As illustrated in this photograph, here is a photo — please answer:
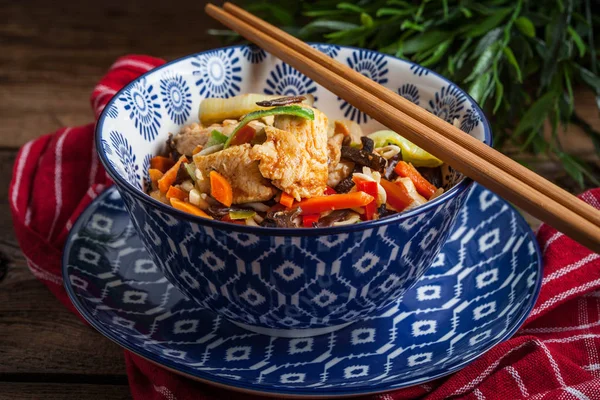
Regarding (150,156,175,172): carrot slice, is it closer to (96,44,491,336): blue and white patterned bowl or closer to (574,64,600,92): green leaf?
(96,44,491,336): blue and white patterned bowl

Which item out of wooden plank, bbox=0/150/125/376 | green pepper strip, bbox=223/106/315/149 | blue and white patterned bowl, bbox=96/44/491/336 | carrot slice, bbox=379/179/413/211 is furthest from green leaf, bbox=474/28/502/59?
wooden plank, bbox=0/150/125/376

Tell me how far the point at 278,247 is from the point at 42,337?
0.91 meters

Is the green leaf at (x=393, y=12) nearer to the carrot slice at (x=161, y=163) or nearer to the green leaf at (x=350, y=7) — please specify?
the green leaf at (x=350, y=7)

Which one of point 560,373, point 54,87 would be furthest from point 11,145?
point 560,373

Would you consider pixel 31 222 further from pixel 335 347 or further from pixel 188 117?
pixel 335 347

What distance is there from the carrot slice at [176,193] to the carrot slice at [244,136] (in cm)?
17

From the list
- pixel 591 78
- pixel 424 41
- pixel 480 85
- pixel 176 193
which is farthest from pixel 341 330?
pixel 591 78

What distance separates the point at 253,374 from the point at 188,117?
2.97ft

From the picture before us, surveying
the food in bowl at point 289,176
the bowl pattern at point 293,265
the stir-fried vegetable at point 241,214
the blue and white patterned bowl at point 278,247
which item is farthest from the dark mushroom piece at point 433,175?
the stir-fried vegetable at point 241,214

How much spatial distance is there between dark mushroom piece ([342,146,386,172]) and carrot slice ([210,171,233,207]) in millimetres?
360

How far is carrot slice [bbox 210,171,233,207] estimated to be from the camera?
161cm

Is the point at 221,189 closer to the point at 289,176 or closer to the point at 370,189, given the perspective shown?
the point at 289,176

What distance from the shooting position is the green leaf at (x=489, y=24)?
8.61ft

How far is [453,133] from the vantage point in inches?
61.0
